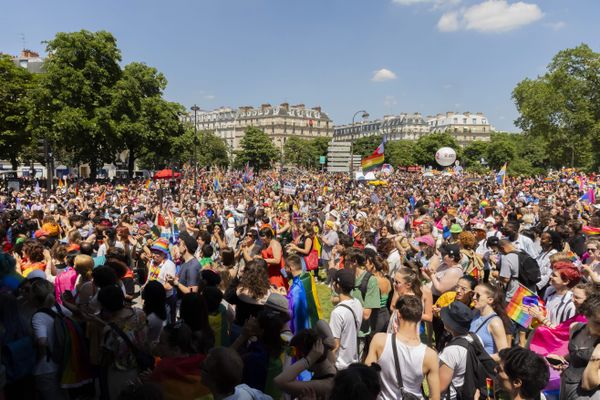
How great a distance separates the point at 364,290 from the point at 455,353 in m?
1.78

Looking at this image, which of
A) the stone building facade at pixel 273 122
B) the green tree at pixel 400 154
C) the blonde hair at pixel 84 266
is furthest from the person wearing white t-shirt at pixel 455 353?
the stone building facade at pixel 273 122

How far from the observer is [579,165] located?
5806 cm

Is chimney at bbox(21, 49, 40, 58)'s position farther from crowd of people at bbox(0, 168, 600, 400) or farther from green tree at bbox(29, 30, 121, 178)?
crowd of people at bbox(0, 168, 600, 400)

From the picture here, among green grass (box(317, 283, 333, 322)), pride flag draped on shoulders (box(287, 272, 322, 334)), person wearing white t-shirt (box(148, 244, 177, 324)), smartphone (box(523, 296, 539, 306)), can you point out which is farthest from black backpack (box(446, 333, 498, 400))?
green grass (box(317, 283, 333, 322))

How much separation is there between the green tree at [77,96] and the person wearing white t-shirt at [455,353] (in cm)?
3607

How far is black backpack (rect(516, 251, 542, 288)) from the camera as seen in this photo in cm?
636

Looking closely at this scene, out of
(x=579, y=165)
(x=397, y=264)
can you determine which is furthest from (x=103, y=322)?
(x=579, y=165)

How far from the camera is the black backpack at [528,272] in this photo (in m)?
6.36

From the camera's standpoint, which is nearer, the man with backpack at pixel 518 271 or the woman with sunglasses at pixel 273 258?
the man with backpack at pixel 518 271

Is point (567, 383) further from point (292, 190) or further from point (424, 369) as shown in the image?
point (292, 190)

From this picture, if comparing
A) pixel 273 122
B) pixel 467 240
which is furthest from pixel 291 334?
pixel 273 122

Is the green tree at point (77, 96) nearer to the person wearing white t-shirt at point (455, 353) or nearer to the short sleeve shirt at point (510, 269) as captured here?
the short sleeve shirt at point (510, 269)

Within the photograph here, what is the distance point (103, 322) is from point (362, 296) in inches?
107

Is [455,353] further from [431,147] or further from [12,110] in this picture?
[431,147]
